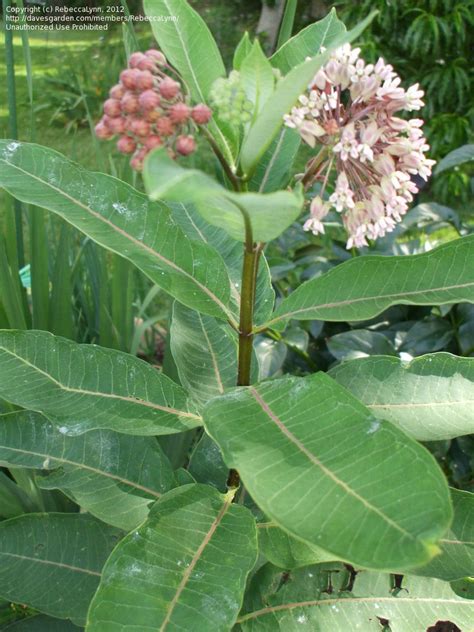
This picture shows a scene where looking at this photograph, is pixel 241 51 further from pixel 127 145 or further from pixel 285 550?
pixel 285 550

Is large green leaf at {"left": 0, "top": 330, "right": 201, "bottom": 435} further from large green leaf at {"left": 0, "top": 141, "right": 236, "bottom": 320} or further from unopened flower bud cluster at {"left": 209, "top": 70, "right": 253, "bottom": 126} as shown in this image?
unopened flower bud cluster at {"left": 209, "top": 70, "right": 253, "bottom": 126}

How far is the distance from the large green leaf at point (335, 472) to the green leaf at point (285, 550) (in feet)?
0.77

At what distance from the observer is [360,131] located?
79cm

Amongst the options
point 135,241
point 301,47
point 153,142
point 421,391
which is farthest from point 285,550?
point 301,47

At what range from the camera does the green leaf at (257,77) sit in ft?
2.37

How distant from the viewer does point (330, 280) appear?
0.88m

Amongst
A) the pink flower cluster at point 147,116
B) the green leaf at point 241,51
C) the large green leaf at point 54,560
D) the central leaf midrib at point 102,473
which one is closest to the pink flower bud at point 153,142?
the pink flower cluster at point 147,116

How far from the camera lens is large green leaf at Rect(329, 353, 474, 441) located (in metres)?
0.94

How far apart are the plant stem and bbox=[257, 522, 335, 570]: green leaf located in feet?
0.26

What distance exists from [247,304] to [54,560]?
51cm

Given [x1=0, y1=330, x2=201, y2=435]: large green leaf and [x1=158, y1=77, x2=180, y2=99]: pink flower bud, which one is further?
[x1=0, y1=330, x2=201, y2=435]: large green leaf

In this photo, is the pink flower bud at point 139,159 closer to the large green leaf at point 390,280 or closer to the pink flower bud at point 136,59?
the pink flower bud at point 136,59

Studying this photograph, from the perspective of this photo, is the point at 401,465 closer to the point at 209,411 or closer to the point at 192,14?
the point at 209,411

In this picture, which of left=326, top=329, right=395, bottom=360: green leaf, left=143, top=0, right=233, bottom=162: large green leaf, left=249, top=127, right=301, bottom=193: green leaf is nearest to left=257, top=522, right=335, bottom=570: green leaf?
left=249, top=127, right=301, bottom=193: green leaf
